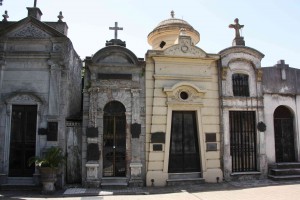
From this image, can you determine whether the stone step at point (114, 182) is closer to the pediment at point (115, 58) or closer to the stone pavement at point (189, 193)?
the stone pavement at point (189, 193)

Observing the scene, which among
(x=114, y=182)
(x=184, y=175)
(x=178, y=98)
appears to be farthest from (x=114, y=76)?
(x=184, y=175)

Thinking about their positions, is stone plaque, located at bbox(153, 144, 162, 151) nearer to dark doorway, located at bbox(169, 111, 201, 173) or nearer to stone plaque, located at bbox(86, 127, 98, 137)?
dark doorway, located at bbox(169, 111, 201, 173)

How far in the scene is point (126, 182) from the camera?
10117 mm

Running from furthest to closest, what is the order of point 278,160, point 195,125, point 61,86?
point 278,160, point 195,125, point 61,86


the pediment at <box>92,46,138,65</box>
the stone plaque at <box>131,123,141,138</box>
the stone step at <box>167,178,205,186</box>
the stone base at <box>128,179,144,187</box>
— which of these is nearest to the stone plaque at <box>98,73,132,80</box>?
the pediment at <box>92,46,138,65</box>

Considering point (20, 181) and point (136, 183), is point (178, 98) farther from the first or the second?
point (20, 181)

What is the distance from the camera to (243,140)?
37.9 ft

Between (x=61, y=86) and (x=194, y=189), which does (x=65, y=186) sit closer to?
(x=61, y=86)

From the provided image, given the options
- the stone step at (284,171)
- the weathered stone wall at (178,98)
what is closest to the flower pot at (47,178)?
the weathered stone wall at (178,98)

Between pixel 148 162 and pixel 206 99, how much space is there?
133 inches

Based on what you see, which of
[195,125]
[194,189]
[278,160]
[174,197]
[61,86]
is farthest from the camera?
[278,160]

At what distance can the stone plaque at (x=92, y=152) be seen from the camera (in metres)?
10.1

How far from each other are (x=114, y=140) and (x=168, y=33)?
22.3 ft

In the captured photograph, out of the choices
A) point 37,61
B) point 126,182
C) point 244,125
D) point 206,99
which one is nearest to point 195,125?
point 206,99
